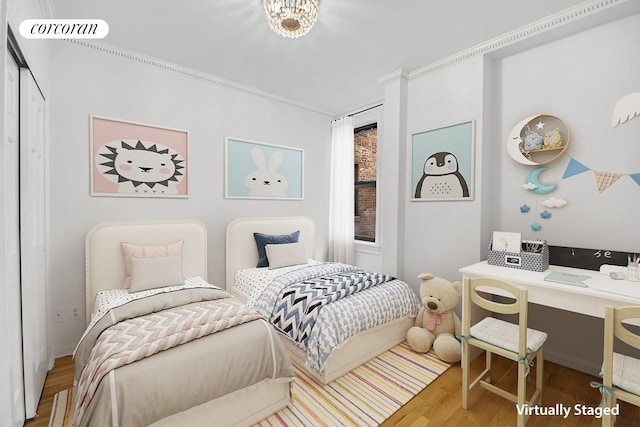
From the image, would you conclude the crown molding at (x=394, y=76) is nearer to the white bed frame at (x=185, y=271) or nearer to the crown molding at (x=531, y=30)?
the crown molding at (x=531, y=30)

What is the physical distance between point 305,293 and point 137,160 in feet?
7.04

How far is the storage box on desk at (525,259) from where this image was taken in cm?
224

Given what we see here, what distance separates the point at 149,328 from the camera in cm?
171

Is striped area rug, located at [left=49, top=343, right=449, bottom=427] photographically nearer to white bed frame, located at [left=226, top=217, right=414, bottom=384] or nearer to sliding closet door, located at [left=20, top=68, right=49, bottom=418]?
white bed frame, located at [left=226, top=217, right=414, bottom=384]

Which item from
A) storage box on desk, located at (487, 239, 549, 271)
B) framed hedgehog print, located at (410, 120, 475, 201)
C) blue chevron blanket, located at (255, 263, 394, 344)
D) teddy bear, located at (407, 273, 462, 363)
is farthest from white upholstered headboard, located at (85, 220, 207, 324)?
storage box on desk, located at (487, 239, 549, 271)

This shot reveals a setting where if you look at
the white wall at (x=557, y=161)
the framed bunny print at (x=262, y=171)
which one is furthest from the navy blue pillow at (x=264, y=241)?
the white wall at (x=557, y=161)

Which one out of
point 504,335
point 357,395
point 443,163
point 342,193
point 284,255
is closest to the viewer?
A: point 504,335

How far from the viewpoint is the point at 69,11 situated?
7.30ft

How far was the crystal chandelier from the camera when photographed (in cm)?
196

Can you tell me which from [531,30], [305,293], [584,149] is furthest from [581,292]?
[531,30]

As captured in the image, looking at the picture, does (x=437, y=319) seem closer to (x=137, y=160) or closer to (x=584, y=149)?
(x=584, y=149)

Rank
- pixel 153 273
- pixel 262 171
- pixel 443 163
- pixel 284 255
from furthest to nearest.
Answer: pixel 262 171, pixel 284 255, pixel 443 163, pixel 153 273

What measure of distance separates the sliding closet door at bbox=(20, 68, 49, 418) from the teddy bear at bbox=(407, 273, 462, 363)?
9.24 feet

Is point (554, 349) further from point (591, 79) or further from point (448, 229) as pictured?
point (591, 79)
